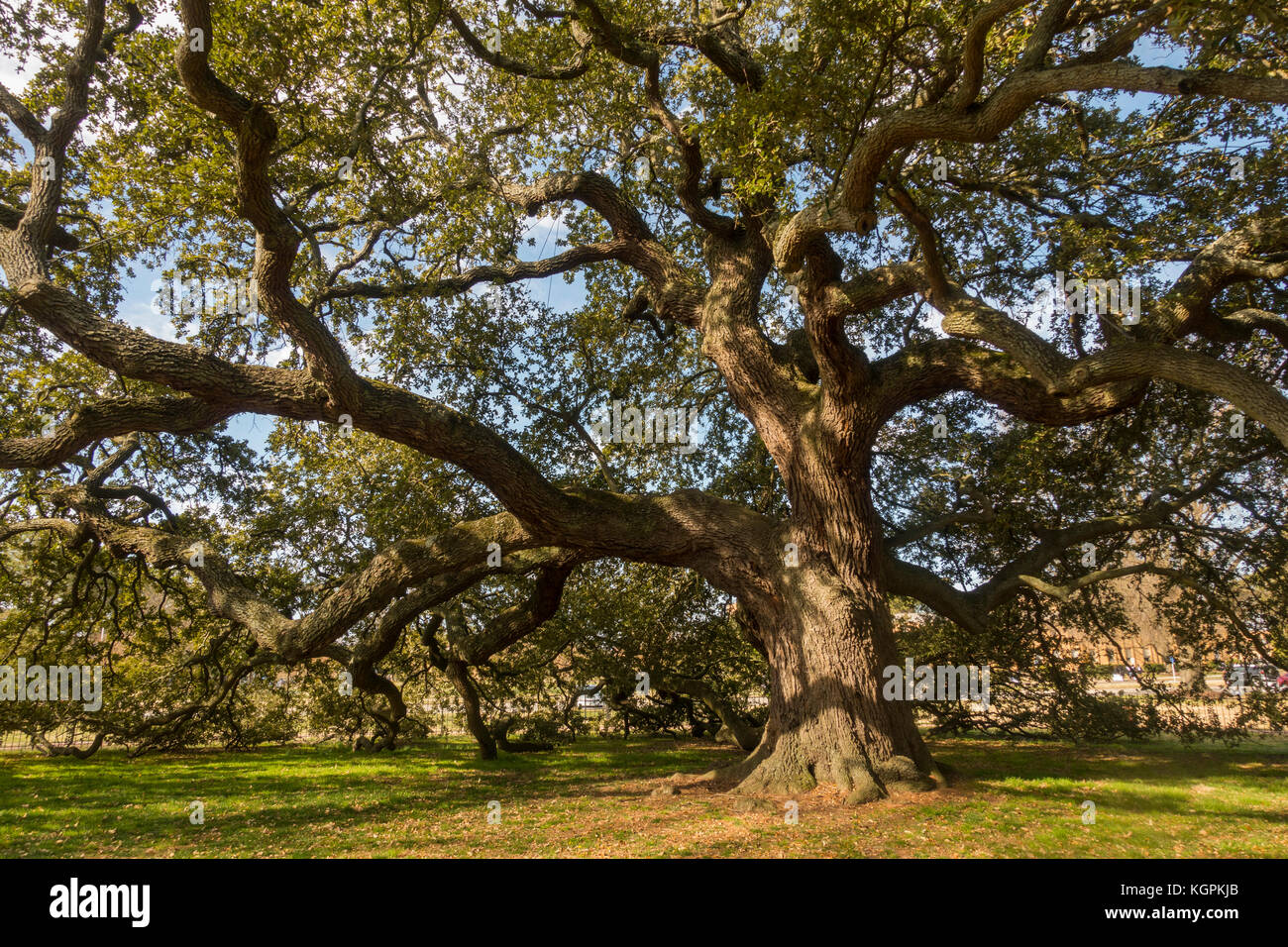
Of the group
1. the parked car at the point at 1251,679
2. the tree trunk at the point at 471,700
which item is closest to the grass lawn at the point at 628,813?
the tree trunk at the point at 471,700

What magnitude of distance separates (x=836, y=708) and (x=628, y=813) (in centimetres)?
251

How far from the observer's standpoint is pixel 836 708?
766 centimetres

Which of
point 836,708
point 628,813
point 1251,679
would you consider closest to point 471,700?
point 628,813

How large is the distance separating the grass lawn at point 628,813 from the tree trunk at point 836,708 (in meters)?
0.33

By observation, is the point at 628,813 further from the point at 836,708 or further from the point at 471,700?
the point at 471,700

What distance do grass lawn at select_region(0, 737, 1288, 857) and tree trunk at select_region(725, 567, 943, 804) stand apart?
327mm

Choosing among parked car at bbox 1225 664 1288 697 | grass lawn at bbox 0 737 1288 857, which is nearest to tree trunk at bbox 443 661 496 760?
grass lawn at bbox 0 737 1288 857

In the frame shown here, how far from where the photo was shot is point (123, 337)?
6.66 m

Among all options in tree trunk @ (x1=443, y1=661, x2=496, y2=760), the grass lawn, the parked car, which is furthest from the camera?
tree trunk @ (x1=443, y1=661, x2=496, y2=760)

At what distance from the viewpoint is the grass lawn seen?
5664 mm

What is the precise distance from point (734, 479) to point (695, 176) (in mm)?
5099

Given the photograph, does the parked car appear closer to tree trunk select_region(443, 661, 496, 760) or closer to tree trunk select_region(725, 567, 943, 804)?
tree trunk select_region(725, 567, 943, 804)

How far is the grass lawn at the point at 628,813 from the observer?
18.6ft

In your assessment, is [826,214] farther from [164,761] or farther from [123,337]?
[164,761]
